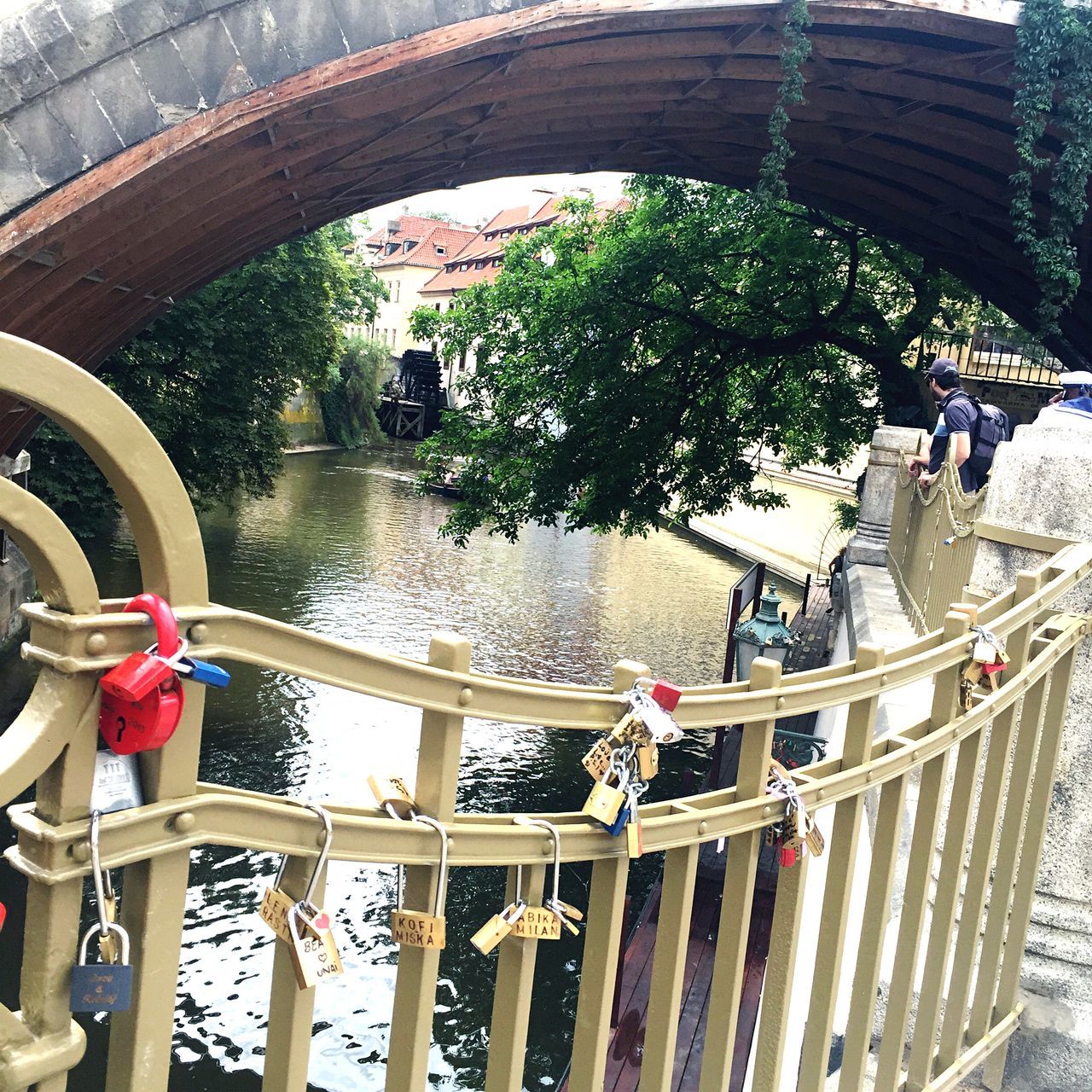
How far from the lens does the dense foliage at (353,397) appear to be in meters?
49.3

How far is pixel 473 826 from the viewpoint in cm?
145

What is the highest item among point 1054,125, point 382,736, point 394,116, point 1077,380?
point 1054,125

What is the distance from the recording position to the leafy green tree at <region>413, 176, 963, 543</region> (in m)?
13.8

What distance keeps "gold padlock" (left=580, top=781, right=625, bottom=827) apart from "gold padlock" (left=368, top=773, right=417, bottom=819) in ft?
0.87

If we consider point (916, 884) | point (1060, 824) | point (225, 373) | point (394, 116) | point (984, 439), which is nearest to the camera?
point (916, 884)

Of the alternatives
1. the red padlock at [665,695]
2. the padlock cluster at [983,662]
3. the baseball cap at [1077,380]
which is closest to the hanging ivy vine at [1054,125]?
the baseball cap at [1077,380]

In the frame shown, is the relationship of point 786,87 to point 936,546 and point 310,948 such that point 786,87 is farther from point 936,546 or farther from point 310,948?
point 310,948

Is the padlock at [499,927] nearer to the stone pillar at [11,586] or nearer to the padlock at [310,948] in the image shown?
the padlock at [310,948]

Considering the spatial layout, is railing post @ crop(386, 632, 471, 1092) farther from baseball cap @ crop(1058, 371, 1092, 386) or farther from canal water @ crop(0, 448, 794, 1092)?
baseball cap @ crop(1058, 371, 1092, 386)

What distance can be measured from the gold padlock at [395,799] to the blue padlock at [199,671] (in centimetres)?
35

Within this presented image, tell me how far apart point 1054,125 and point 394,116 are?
18.7 feet

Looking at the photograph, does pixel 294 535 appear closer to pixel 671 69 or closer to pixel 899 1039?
pixel 671 69

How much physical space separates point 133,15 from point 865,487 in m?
7.32

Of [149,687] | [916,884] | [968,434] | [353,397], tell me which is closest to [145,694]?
[149,687]
